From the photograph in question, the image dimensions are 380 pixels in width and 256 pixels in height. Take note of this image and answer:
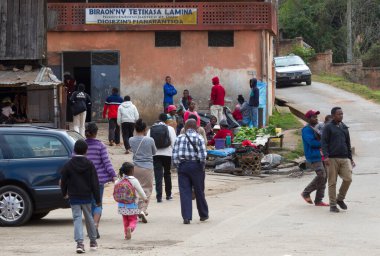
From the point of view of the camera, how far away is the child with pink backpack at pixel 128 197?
1327 cm

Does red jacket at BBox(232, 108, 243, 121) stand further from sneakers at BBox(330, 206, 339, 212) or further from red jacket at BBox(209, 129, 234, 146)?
sneakers at BBox(330, 206, 339, 212)

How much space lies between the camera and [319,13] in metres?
59.6

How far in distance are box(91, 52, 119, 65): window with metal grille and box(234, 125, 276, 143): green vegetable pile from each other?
6363mm

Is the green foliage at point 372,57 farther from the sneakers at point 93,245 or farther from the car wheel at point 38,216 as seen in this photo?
the sneakers at point 93,245

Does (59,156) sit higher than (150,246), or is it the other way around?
(59,156)

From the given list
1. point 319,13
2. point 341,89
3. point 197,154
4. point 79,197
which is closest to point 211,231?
point 197,154

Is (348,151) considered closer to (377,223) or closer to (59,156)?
(377,223)

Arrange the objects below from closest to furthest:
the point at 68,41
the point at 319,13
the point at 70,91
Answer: the point at 70,91 → the point at 68,41 → the point at 319,13

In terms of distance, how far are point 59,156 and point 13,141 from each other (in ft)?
2.80

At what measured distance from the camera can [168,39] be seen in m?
30.9

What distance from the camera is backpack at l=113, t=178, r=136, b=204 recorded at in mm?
13373

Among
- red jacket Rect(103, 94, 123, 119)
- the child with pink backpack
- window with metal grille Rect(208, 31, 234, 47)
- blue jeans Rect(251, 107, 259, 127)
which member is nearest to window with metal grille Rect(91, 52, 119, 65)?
window with metal grille Rect(208, 31, 234, 47)

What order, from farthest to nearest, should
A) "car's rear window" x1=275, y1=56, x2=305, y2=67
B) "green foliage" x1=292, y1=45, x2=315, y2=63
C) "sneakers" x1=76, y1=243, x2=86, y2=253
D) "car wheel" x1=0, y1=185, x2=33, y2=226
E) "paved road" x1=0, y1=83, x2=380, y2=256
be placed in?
"green foliage" x1=292, y1=45, x2=315, y2=63
"car's rear window" x1=275, y1=56, x2=305, y2=67
"car wheel" x1=0, y1=185, x2=33, y2=226
"paved road" x1=0, y1=83, x2=380, y2=256
"sneakers" x1=76, y1=243, x2=86, y2=253

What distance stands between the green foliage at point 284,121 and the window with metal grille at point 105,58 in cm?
579
